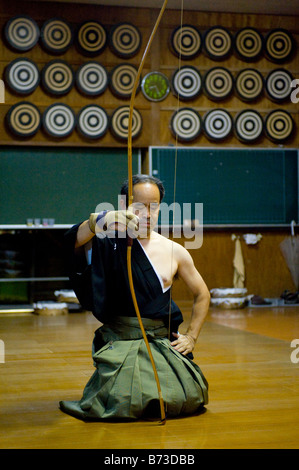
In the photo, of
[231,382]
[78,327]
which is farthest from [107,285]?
[78,327]

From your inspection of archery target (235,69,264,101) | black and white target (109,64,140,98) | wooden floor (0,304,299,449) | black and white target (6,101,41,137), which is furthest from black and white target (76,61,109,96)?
wooden floor (0,304,299,449)

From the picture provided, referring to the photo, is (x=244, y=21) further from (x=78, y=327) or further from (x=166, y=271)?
(x=166, y=271)

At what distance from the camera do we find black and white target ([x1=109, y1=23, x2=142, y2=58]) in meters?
7.12

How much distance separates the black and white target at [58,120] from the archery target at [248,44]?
2.02 metres

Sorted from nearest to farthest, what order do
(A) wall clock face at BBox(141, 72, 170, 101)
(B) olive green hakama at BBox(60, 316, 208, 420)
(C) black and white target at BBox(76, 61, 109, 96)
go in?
(B) olive green hakama at BBox(60, 316, 208, 420) < (C) black and white target at BBox(76, 61, 109, 96) < (A) wall clock face at BBox(141, 72, 170, 101)

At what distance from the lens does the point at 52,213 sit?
694cm

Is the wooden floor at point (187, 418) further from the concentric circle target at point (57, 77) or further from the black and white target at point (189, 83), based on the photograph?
the black and white target at point (189, 83)

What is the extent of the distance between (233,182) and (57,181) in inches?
74.7

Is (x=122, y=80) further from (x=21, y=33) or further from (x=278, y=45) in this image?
(x=278, y=45)

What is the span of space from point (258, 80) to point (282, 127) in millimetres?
584

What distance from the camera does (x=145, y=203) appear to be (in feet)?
8.05

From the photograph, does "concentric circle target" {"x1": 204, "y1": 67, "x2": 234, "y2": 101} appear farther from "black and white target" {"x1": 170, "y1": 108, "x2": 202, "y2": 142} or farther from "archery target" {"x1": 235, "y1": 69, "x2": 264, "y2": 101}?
"black and white target" {"x1": 170, "y1": 108, "x2": 202, "y2": 142}

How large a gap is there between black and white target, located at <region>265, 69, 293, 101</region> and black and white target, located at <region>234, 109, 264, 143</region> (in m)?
0.30
